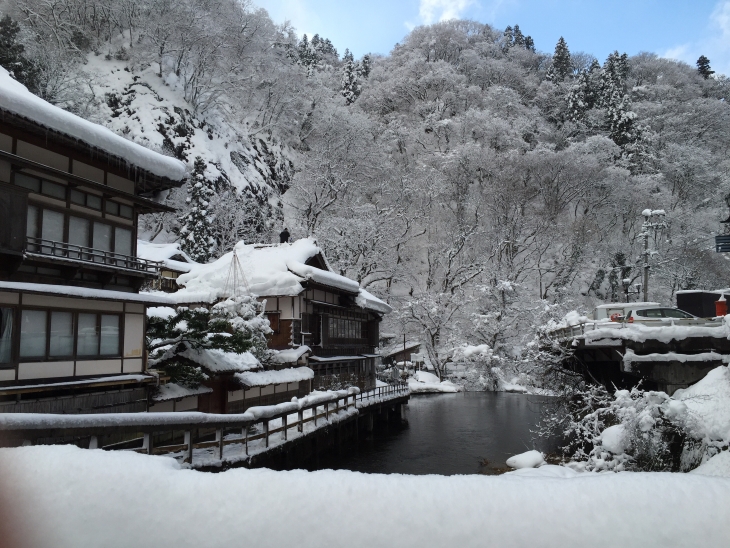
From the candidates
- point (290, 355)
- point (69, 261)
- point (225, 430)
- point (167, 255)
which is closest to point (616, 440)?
point (225, 430)

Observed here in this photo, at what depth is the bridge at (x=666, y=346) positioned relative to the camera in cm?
1633

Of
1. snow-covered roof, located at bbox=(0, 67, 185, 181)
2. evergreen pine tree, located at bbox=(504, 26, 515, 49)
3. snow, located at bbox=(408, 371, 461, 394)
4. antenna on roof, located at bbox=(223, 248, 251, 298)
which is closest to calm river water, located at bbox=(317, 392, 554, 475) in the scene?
snow, located at bbox=(408, 371, 461, 394)

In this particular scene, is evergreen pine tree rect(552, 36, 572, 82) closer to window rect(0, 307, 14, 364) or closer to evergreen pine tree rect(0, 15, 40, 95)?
evergreen pine tree rect(0, 15, 40, 95)

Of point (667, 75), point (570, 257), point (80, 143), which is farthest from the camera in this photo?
point (667, 75)

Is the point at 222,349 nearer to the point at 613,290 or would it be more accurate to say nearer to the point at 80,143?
the point at 80,143

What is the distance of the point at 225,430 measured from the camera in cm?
1591

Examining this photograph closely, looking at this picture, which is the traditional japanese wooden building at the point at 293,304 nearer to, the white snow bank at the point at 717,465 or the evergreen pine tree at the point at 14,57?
the white snow bank at the point at 717,465

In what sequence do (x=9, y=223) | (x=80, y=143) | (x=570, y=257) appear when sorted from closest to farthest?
1. (x=9, y=223)
2. (x=80, y=143)
3. (x=570, y=257)

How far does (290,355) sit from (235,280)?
15.9 ft

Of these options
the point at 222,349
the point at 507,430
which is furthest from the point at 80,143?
the point at 507,430

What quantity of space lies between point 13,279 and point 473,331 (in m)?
37.2

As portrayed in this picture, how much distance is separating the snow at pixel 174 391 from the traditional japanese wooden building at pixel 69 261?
45 cm

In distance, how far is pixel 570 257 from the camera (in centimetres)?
4841

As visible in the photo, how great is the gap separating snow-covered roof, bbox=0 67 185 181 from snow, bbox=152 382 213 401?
263 inches
